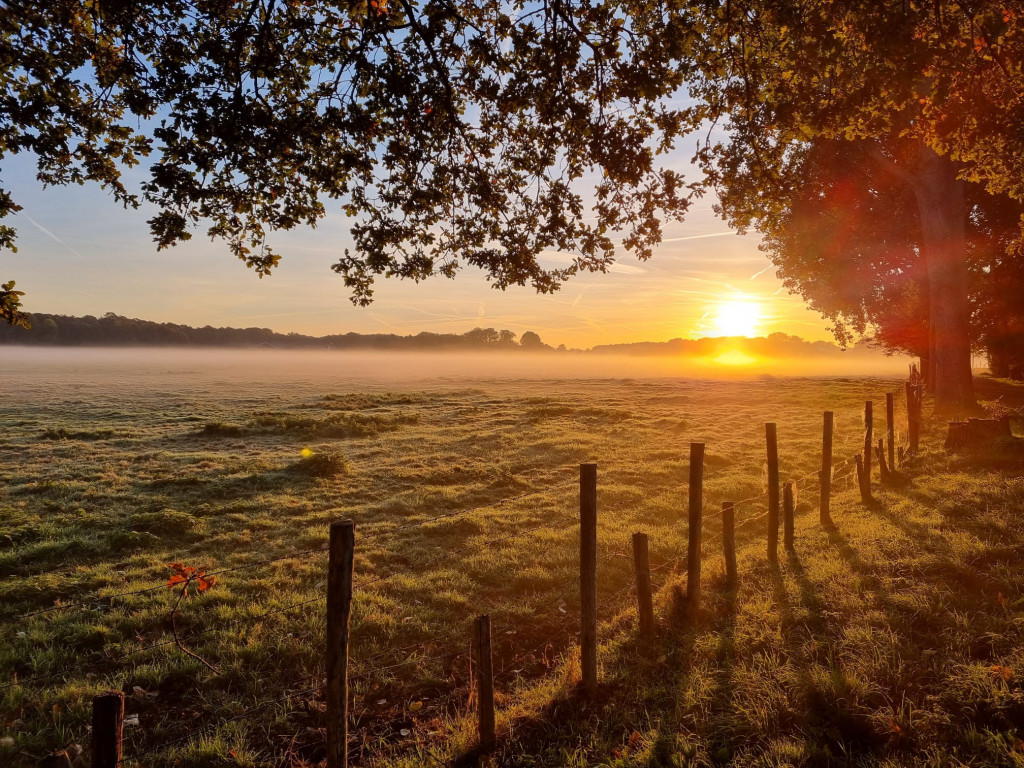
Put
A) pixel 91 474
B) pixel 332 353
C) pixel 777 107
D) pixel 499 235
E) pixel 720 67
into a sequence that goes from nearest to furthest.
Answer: pixel 777 107 → pixel 720 67 → pixel 499 235 → pixel 91 474 → pixel 332 353

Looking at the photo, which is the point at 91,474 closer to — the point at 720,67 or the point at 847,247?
the point at 720,67

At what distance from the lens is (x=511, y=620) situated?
8.24 m

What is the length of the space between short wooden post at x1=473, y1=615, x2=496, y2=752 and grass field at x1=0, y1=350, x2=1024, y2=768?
212 millimetres

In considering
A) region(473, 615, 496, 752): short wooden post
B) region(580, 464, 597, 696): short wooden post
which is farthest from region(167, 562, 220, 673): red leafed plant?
region(580, 464, 597, 696): short wooden post

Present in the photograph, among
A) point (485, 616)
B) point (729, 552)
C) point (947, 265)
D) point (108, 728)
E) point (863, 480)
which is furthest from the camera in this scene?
point (947, 265)

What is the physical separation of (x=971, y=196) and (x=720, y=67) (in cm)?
2877

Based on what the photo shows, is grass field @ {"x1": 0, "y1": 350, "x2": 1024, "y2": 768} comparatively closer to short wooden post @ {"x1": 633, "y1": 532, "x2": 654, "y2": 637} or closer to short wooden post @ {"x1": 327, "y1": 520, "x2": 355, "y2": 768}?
short wooden post @ {"x1": 633, "y1": 532, "x2": 654, "y2": 637}

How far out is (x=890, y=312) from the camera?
1388 inches

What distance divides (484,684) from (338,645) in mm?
1591

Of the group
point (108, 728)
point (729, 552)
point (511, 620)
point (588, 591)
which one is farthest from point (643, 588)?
point (108, 728)

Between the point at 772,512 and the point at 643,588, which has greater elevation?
the point at 772,512

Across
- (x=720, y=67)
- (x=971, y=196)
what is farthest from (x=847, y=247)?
(x=720, y=67)

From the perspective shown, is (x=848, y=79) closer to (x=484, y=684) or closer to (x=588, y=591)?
(x=588, y=591)

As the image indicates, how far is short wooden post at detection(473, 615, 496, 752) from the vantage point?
4.98 m
